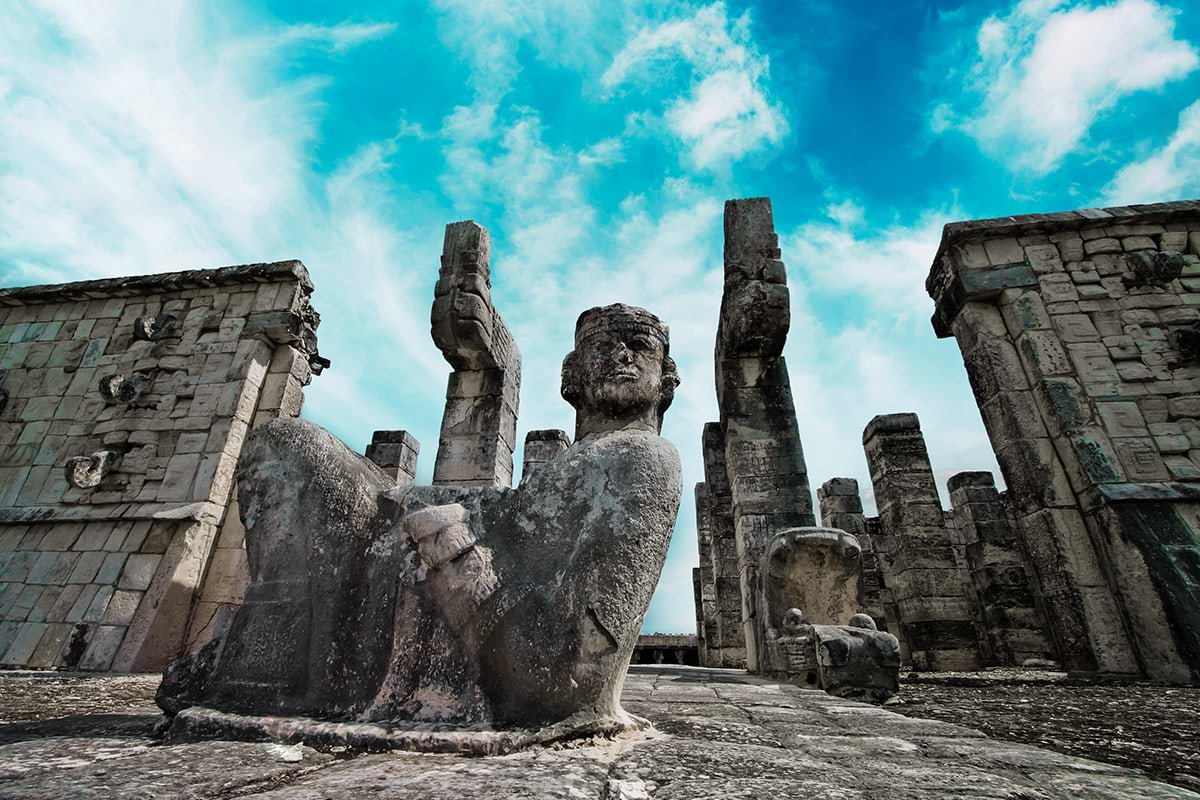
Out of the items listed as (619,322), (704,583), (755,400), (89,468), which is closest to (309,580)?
(619,322)

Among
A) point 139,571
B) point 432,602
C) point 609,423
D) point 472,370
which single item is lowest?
point 432,602

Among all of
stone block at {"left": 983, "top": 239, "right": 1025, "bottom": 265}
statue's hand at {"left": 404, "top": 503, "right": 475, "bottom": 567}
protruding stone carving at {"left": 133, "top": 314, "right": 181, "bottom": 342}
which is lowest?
statue's hand at {"left": 404, "top": 503, "right": 475, "bottom": 567}

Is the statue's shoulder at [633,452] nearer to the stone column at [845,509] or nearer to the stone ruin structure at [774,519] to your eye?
the stone ruin structure at [774,519]

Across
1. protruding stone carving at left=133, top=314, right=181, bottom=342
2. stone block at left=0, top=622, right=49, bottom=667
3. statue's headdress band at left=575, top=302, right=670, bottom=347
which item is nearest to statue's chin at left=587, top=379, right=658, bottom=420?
statue's headdress band at left=575, top=302, right=670, bottom=347

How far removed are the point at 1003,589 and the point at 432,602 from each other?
752 cm

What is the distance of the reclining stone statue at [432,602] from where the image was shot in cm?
164

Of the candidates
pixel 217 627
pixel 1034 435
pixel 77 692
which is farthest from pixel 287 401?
pixel 1034 435

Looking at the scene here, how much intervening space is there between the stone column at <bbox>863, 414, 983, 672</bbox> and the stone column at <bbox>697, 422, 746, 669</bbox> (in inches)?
81.0

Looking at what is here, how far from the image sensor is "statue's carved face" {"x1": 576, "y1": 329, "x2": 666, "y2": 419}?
2.41 meters

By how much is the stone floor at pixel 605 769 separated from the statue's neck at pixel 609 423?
3.65 ft

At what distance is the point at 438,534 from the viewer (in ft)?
5.75

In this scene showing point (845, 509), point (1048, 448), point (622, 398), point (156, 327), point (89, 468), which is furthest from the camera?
point (845, 509)

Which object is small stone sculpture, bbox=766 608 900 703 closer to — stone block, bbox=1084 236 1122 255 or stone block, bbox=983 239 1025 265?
stone block, bbox=983 239 1025 265

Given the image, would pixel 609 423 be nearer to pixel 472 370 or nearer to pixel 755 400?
pixel 755 400
